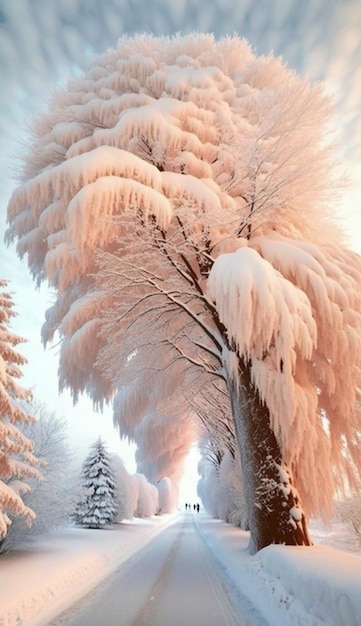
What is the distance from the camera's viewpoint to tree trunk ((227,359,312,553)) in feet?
22.0

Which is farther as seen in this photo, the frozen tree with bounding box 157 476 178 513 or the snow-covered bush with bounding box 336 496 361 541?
the frozen tree with bounding box 157 476 178 513

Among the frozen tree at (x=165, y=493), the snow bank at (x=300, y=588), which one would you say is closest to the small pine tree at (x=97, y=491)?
the snow bank at (x=300, y=588)

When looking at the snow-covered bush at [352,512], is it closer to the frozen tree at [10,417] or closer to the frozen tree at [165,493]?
the frozen tree at [10,417]

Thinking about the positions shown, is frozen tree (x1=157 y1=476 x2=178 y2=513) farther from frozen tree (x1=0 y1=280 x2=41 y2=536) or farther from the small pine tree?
frozen tree (x1=0 y1=280 x2=41 y2=536)

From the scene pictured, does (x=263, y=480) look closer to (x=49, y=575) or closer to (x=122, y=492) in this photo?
(x=49, y=575)

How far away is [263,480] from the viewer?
6.93 metres

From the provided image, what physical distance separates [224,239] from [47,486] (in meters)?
8.08

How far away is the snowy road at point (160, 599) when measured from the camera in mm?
4398

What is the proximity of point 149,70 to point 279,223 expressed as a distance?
451 cm

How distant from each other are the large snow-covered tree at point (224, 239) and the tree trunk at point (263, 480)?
29 millimetres

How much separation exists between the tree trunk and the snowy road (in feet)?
3.91

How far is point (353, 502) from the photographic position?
45.0 feet

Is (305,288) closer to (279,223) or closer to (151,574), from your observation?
(279,223)

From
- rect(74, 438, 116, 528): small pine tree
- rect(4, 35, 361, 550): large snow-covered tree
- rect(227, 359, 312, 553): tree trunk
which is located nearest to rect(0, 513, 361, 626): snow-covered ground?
rect(227, 359, 312, 553): tree trunk
